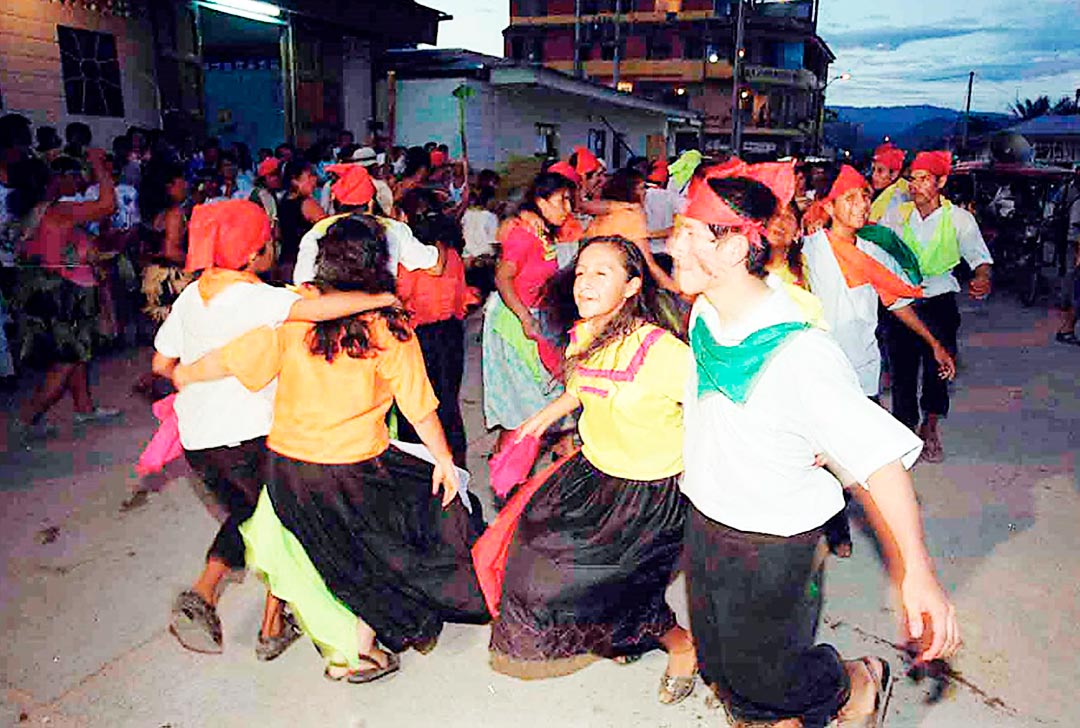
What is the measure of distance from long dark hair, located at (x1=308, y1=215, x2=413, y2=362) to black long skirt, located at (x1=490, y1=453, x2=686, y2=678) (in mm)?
798

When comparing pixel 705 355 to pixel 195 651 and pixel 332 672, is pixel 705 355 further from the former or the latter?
pixel 195 651

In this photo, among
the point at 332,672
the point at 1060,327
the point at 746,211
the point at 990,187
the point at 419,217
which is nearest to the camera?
the point at 746,211

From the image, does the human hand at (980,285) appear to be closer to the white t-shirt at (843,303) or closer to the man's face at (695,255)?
the white t-shirt at (843,303)

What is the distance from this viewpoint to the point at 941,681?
329 cm

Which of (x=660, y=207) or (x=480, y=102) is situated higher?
(x=480, y=102)

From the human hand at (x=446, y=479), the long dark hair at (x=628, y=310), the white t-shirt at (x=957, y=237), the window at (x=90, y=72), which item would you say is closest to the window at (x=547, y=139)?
the window at (x=90, y=72)

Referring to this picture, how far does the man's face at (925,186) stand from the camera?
5309 millimetres

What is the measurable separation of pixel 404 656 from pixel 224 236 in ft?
5.78

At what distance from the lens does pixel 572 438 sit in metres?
5.01

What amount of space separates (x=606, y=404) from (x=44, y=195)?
504cm

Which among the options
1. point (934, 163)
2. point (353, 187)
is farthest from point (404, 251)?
point (934, 163)

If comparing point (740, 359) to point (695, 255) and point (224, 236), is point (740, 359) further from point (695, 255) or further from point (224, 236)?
point (224, 236)

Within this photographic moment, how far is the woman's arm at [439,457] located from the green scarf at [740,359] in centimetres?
110

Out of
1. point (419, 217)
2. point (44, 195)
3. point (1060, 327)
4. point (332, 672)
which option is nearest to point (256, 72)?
point (44, 195)
